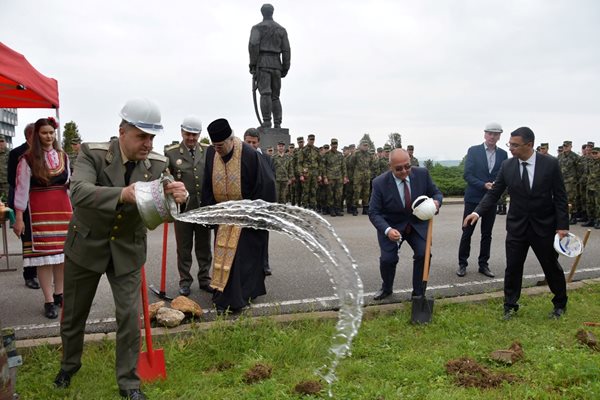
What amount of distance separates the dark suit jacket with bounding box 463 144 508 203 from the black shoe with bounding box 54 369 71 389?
600 centimetres

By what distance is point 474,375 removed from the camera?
4074mm

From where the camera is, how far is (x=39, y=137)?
5516mm

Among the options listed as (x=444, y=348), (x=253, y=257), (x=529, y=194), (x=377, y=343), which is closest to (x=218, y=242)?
(x=253, y=257)

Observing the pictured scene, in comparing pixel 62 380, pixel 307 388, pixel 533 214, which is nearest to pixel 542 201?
pixel 533 214

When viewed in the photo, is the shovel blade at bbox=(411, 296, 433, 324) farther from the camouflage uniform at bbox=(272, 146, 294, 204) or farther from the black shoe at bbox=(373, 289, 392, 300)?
the camouflage uniform at bbox=(272, 146, 294, 204)

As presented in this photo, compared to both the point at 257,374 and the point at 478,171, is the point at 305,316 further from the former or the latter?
the point at 478,171

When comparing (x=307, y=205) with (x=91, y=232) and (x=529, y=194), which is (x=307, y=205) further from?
(x=91, y=232)

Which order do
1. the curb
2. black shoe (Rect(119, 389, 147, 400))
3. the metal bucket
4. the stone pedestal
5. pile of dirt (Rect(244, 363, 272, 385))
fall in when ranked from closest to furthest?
the metal bucket < black shoe (Rect(119, 389, 147, 400)) < pile of dirt (Rect(244, 363, 272, 385)) < the curb < the stone pedestal

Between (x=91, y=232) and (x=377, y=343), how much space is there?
8.80 feet

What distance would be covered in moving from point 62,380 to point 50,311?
1.77 meters

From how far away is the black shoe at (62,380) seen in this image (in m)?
3.89

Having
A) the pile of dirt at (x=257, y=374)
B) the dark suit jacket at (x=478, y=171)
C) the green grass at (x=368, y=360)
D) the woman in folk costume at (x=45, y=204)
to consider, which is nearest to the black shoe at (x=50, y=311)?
the woman in folk costume at (x=45, y=204)

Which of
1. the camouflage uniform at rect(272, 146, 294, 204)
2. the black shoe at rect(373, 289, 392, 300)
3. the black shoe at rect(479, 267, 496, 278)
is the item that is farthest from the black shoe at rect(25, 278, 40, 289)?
the camouflage uniform at rect(272, 146, 294, 204)

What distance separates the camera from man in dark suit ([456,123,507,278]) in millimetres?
7676
